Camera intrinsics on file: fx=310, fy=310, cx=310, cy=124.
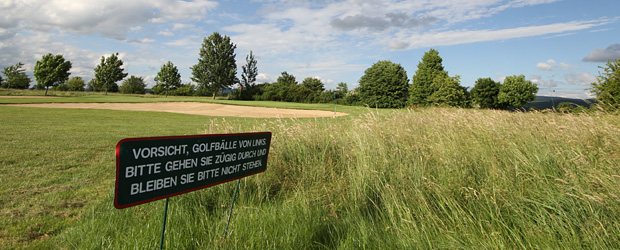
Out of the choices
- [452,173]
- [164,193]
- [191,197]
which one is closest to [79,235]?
[191,197]

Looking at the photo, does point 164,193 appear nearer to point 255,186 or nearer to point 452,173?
point 255,186

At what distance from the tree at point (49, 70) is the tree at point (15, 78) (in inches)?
578

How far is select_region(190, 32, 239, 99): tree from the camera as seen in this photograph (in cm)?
6191

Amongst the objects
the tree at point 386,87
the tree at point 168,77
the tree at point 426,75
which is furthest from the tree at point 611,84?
the tree at point 168,77

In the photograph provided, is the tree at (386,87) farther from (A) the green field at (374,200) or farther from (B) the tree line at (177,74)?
(A) the green field at (374,200)

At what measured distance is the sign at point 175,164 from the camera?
2.02m

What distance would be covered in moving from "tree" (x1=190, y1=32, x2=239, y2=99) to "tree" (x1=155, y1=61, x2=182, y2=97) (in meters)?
7.14

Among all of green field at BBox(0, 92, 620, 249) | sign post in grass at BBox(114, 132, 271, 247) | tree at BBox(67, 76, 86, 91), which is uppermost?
tree at BBox(67, 76, 86, 91)

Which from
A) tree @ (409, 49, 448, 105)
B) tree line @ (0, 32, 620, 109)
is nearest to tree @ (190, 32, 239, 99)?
tree line @ (0, 32, 620, 109)

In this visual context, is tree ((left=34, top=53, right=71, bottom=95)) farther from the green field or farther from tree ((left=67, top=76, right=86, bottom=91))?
the green field

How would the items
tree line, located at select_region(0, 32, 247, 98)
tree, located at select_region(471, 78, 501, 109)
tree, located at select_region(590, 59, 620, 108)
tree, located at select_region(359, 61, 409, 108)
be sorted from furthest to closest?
tree line, located at select_region(0, 32, 247, 98)
tree, located at select_region(471, 78, 501, 109)
tree, located at select_region(359, 61, 409, 108)
tree, located at select_region(590, 59, 620, 108)

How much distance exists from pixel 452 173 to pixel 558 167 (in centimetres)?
129

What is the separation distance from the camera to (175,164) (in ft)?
7.64

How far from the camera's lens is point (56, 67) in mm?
51719
